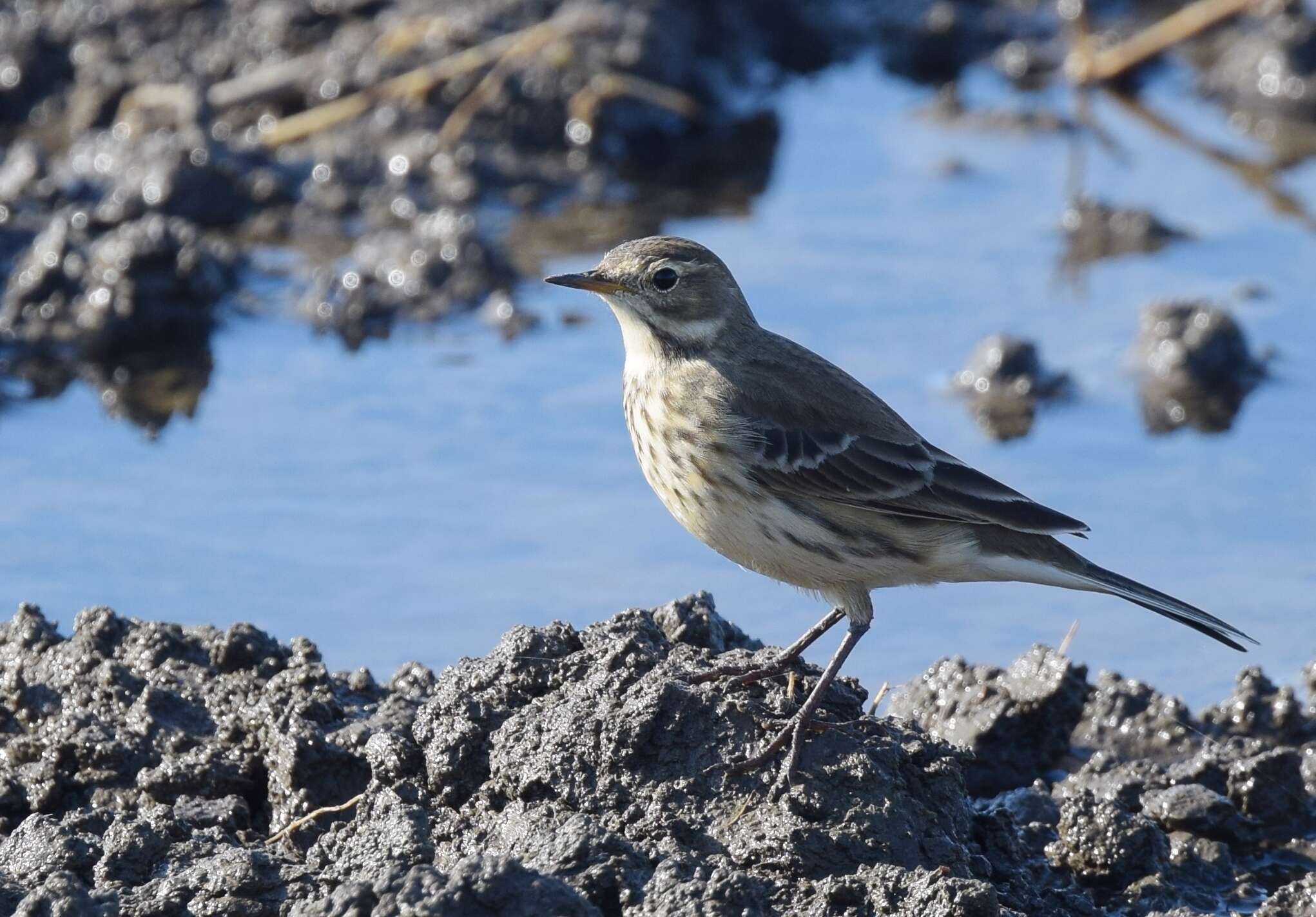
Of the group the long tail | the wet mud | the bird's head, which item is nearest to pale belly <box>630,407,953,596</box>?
the long tail

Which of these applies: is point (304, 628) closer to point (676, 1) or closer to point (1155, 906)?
point (1155, 906)

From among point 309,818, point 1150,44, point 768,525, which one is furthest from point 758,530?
point 1150,44

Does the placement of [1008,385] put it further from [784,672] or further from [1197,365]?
[784,672]

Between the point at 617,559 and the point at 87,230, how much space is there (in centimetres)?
436

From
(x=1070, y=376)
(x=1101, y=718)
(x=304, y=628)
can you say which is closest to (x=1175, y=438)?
(x=1070, y=376)

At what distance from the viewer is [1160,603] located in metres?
6.35

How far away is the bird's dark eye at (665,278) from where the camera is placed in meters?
6.78

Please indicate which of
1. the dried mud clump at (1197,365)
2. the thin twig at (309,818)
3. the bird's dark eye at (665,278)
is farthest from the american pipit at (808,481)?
the dried mud clump at (1197,365)

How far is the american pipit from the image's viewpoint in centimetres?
629

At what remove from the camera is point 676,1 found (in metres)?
13.7

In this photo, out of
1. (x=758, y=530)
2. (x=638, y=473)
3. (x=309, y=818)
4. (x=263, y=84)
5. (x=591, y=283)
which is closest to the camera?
(x=309, y=818)

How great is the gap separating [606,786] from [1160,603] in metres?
1.98

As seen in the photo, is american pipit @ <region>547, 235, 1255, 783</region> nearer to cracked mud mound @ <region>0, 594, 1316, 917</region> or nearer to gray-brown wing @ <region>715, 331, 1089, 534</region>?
gray-brown wing @ <region>715, 331, 1089, 534</region>

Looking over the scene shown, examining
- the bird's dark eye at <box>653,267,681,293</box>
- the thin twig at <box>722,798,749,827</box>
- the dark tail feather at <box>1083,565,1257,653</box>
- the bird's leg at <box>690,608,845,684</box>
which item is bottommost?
Result: the thin twig at <box>722,798,749,827</box>
